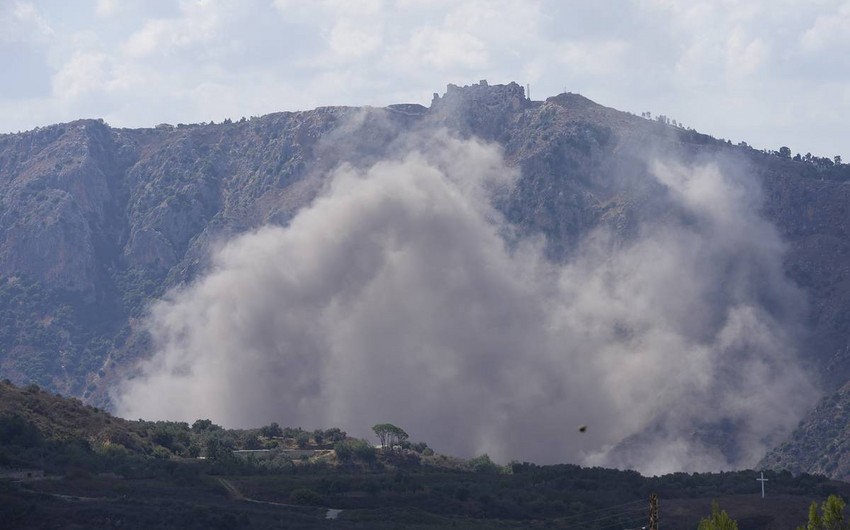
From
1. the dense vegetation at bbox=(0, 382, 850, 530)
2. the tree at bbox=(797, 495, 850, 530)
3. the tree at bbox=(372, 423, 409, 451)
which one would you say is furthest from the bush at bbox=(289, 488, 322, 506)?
the tree at bbox=(372, 423, 409, 451)

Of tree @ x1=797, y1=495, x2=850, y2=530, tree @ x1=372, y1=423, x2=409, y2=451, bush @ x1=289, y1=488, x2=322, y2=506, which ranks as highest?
tree @ x1=372, y1=423, x2=409, y2=451

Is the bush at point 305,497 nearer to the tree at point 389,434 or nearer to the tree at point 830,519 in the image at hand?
the tree at point 830,519

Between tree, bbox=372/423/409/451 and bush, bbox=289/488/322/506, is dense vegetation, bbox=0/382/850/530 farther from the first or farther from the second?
tree, bbox=372/423/409/451

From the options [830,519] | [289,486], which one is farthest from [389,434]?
[830,519]

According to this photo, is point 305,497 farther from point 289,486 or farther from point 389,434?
point 389,434

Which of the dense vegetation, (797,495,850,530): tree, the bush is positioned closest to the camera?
(797,495,850,530): tree

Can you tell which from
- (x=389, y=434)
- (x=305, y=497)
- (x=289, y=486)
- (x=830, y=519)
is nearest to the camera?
(x=830, y=519)

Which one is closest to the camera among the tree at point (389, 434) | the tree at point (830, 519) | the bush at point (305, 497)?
the tree at point (830, 519)

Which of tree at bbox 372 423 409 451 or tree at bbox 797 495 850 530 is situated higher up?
tree at bbox 372 423 409 451

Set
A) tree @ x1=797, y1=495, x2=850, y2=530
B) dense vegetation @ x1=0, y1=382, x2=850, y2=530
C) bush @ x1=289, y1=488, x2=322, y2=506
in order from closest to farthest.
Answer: tree @ x1=797, y1=495, x2=850, y2=530 < dense vegetation @ x1=0, y1=382, x2=850, y2=530 < bush @ x1=289, y1=488, x2=322, y2=506

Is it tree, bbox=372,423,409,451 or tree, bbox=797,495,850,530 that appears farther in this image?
tree, bbox=372,423,409,451

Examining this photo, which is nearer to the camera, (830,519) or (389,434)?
(830,519)

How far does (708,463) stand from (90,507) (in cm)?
10709

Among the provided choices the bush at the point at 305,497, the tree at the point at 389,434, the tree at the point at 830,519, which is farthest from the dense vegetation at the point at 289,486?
the tree at the point at 830,519
